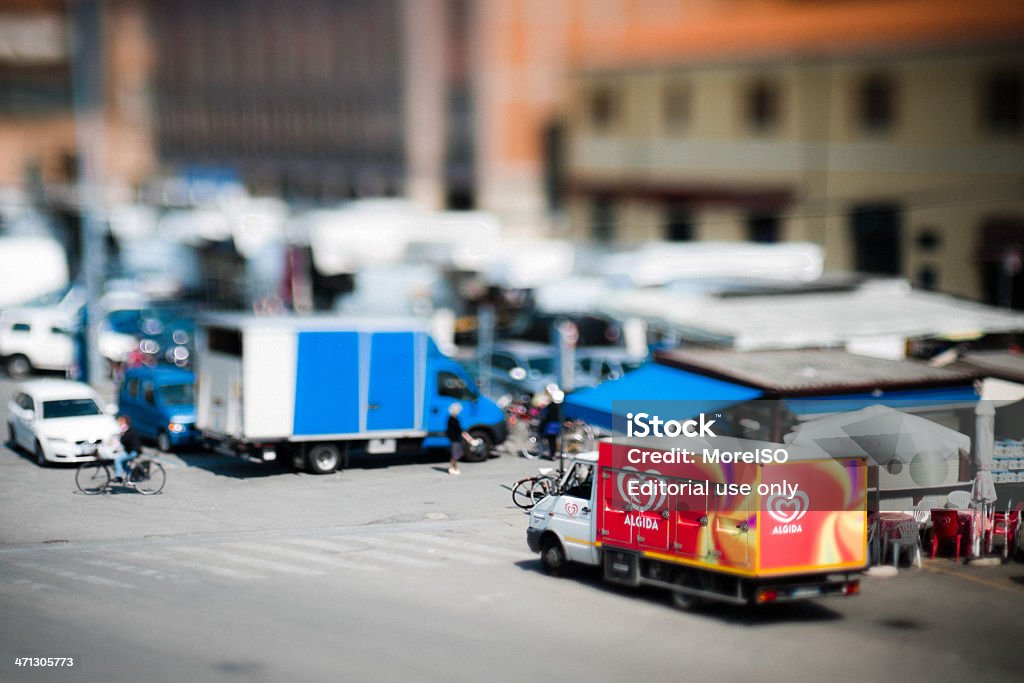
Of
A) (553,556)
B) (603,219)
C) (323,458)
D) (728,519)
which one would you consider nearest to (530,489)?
(553,556)

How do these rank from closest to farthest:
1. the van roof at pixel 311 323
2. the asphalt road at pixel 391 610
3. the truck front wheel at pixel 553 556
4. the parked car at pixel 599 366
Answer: the asphalt road at pixel 391 610 → the truck front wheel at pixel 553 556 → the van roof at pixel 311 323 → the parked car at pixel 599 366

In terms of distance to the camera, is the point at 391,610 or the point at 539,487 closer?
the point at 391,610

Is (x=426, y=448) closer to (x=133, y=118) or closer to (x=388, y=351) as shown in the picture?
(x=388, y=351)

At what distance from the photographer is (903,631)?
644 inches

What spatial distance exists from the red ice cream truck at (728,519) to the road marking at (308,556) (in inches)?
129

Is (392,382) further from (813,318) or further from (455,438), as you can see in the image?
(813,318)

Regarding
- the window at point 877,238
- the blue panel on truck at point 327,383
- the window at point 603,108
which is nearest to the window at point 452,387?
the blue panel on truck at point 327,383

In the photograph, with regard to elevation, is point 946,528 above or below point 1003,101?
below

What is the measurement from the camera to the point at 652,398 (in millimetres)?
24156

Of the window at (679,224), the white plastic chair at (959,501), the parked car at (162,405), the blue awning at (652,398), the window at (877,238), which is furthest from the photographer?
the window at (679,224)

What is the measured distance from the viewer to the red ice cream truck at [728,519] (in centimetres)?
1608

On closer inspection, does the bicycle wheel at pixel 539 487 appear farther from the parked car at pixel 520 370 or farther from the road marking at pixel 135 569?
the parked car at pixel 520 370

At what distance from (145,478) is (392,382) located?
4738mm

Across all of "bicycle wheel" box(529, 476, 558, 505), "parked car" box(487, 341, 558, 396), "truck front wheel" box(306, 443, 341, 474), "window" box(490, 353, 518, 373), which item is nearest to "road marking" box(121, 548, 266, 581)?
"bicycle wheel" box(529, 476, 558, 505)
